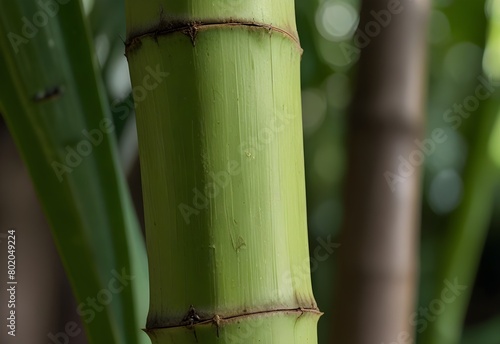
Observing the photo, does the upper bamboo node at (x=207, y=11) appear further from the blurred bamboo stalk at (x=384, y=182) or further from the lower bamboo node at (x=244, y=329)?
the blurred bamboo stalk at (x=384, y=182)

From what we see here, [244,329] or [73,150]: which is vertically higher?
[73,150]

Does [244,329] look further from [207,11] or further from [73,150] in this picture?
[73,150]

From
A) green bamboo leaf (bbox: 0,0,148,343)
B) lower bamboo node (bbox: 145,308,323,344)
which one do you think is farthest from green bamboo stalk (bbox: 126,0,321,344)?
green bamboo leaf (bbox: 0,0,148,343)

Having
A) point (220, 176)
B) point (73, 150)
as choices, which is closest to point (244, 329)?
point (220, 176)

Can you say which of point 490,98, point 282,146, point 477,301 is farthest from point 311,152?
point 282,146

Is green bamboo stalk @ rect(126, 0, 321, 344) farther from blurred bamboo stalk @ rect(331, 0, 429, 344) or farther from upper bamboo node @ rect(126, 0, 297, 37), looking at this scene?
blurred bamboo stalk @ rect(331, 0, 429, 344)

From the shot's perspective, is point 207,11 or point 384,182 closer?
point 207,11
